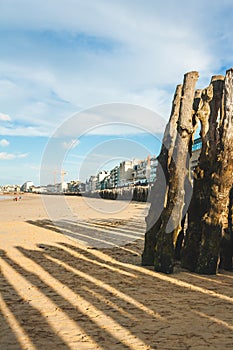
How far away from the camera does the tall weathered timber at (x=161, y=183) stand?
6160 millimetres

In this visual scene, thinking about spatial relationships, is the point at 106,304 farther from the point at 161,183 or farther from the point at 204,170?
the point at 204,170

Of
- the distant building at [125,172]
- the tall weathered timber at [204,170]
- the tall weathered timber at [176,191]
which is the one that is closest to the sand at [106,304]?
the tall weathered timber at [176,191]

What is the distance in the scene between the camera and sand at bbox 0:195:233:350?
10.6 ft

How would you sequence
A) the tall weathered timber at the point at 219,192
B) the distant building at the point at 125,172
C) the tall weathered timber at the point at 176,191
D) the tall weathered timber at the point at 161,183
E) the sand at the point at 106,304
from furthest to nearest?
the distant building at the point at 125,172, the tall weathered timber at the point at 161,183, the tall weathered timber at the point at 176,191, the tall weathered timber at the point at 219,192, the sand at the point at 106,304

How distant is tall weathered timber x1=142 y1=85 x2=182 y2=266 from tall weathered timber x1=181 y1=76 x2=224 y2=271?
19.5 inches

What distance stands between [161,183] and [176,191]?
1.63ft

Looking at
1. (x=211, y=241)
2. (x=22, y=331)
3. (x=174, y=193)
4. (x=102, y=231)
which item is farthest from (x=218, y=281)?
(x=102, y=231)

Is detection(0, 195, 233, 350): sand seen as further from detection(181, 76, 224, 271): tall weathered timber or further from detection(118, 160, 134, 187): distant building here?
detection(118, 160, 134, 187): distant building

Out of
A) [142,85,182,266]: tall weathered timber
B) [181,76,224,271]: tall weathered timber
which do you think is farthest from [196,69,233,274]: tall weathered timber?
[142,85,182,266]: tall weathered timber

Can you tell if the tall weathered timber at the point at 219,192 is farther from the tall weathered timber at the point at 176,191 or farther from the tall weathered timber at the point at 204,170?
the tall weathered timber at the point at 176,191

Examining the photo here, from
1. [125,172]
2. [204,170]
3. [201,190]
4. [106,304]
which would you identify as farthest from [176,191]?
[125,172]

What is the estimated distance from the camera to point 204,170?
593 cm

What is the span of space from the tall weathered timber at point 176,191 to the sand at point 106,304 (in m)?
0.34

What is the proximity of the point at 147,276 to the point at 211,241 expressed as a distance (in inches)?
48.6
